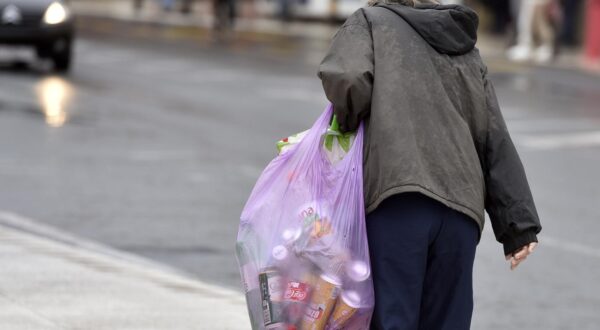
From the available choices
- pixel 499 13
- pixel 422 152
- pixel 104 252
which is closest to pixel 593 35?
pixel 499 13

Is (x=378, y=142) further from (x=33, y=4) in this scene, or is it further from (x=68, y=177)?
(x=33, y=4)

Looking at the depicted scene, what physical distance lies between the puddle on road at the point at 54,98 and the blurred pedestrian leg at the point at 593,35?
34.2ft

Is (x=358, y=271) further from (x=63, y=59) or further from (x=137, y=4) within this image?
(x=137, y=4)

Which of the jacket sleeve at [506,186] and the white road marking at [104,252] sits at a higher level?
the jacket sleeve at [506,186]

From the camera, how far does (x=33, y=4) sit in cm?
2002

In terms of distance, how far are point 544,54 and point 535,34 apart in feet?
1.39

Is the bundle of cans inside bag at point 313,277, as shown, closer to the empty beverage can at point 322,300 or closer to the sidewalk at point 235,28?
the empty beverage can at point 322,300

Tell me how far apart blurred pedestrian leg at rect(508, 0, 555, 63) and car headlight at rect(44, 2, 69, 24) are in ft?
30.8

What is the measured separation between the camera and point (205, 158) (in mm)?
12781

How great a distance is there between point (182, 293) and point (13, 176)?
477 cm

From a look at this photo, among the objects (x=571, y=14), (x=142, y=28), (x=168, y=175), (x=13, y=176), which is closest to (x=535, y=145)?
(x=168, y=175)

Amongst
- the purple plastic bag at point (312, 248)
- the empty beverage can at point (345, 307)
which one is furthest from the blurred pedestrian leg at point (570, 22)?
the empty beverage can at point (345, 307)

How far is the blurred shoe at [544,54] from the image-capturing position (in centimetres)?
2597

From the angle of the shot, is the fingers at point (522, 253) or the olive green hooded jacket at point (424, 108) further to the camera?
the fingers at point (522, 253)
